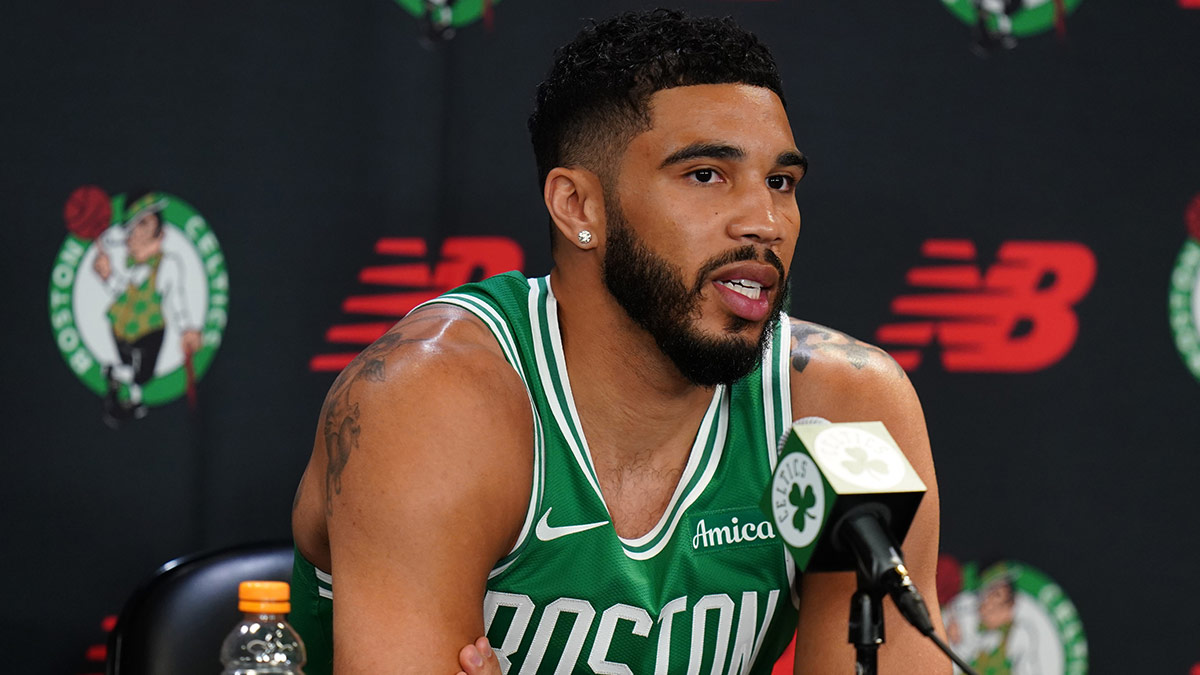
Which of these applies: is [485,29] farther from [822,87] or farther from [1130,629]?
[1130,629]

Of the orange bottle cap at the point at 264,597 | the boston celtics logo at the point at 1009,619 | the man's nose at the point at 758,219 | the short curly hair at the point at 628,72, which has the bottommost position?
the boston celtics logo at the point at 1009,619

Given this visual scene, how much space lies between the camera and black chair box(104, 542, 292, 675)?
1.84 m

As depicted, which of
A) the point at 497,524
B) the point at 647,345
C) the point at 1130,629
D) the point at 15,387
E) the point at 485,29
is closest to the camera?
the point at 497,524

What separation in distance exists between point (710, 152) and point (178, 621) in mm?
1034


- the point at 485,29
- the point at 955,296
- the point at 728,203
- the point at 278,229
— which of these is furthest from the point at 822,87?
the point at 278,229

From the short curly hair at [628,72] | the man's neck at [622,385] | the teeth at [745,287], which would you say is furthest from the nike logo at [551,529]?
the short curly hair at [628,72]

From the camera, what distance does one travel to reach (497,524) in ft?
5.10

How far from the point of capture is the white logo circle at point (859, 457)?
1.00 m

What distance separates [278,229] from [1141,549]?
5.99 feet

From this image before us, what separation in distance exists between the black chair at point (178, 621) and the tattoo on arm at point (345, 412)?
1.37ft

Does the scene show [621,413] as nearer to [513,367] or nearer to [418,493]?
[513,367]

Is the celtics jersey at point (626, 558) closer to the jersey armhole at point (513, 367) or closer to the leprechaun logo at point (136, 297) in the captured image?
the jersey armhole at point (513, 367)

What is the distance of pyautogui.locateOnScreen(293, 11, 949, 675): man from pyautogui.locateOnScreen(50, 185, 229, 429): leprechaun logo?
604 millimetres

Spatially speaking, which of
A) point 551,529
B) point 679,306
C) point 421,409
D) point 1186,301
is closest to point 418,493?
point 421,409
